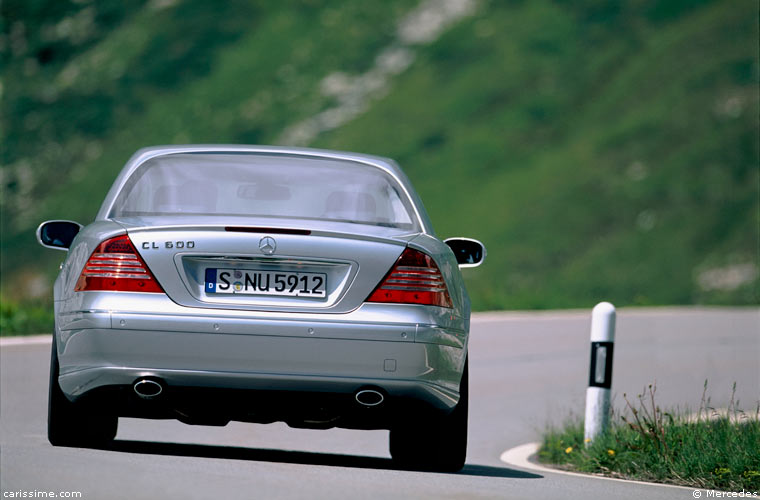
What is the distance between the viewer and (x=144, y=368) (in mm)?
6684

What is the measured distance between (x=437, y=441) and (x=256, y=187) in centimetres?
167

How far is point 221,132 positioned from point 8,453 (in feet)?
200

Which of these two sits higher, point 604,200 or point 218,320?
point 604,200

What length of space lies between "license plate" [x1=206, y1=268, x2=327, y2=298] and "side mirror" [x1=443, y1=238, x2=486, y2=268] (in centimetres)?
149

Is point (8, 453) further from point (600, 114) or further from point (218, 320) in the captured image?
point (600, 114)

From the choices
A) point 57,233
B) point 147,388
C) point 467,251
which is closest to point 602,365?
point 467,251

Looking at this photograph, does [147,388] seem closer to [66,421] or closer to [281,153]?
[66,421]

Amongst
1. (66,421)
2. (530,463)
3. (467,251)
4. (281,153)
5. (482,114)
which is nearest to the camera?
(66,421)

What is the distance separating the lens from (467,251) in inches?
319

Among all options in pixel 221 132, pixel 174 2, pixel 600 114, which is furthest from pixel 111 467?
pixel 174 2

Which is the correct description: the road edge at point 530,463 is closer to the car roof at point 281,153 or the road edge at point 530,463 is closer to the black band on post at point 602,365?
the black band on post at point 602,365

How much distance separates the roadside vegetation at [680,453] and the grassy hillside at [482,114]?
30502 millimetres

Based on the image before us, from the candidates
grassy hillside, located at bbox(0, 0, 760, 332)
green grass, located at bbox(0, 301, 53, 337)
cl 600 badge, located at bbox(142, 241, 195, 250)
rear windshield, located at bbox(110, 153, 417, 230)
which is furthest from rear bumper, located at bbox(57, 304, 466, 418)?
grassy hillside, located at bbox(0, 0, 760, 332)

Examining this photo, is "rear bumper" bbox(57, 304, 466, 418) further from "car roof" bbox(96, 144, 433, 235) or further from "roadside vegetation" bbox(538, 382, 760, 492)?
"roadside vegetation" bbox(538, 382, 760, 492)
